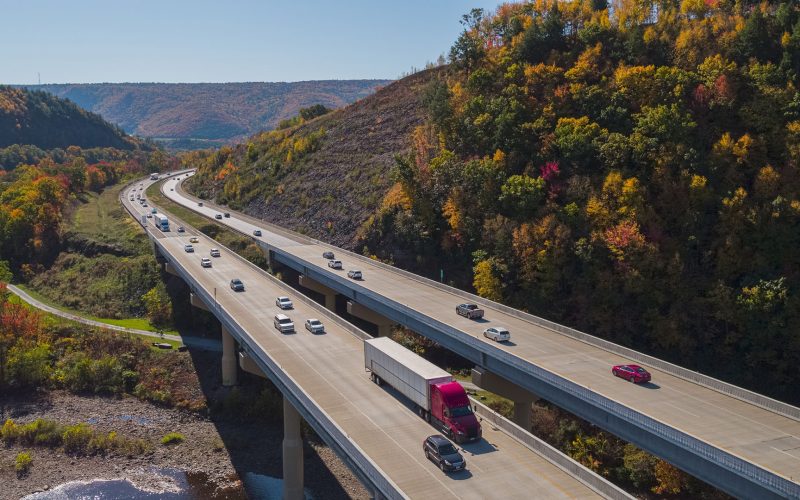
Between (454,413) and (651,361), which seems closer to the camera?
(454,413)

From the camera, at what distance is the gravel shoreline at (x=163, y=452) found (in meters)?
51.2

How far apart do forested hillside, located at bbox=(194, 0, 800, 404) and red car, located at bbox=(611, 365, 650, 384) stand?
1835cm

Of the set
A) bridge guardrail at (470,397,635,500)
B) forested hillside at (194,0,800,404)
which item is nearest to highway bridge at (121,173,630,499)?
bridge guardrail at (470,397,635,500)

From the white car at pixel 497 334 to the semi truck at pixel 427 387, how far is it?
8963 millimetres

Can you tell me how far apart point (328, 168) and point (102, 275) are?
42748mm

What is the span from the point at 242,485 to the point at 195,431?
11.5 metres

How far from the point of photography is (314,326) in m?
53.5

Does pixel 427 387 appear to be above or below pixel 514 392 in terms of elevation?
above

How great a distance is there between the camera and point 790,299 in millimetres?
53062

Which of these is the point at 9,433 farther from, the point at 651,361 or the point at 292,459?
the point at 651,361

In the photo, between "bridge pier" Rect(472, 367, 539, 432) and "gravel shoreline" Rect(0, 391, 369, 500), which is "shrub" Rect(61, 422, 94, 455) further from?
"bridge pier" Rect(472, 367, 539, 432)

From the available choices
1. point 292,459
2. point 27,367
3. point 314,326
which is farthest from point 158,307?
point 292,459

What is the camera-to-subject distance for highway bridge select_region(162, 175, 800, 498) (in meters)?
30.2

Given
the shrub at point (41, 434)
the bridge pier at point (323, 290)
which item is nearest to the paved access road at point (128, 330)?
the bridge pier at point (323, 290)
